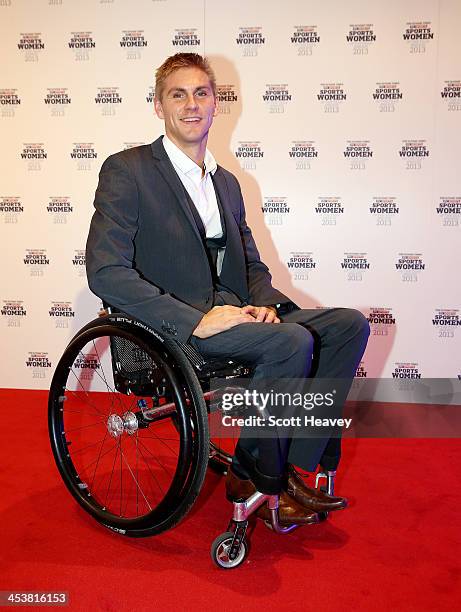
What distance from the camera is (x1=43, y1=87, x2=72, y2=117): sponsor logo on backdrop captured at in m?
3.90

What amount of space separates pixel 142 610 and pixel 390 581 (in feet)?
2.28

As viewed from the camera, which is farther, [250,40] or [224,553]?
[250,40]

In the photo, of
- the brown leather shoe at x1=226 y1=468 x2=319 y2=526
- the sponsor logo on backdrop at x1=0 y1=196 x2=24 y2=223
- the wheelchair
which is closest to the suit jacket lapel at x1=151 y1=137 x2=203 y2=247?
the wheelchair

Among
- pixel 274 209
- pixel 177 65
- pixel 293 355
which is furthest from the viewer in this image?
pixel 274 209

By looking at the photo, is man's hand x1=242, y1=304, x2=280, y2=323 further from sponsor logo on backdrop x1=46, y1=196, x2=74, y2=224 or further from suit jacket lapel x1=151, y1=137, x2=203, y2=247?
sponsor logo on backdrop x1=46, y1=196, x2=74, y2=224

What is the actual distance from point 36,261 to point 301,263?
172 centimetres

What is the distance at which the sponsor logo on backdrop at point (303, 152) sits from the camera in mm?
3869

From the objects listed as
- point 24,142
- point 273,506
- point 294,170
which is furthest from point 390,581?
point 24,142

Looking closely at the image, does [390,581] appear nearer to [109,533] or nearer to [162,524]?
[162,524]

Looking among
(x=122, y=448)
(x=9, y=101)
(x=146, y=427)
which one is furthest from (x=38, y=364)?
(x=146, y=427)

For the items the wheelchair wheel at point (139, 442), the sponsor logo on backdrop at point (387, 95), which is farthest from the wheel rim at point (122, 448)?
the sponsor logo on backdrop at point (387, 95)

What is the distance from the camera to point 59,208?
3.97 metres

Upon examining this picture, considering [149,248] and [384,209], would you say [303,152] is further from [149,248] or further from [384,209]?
[149,248]

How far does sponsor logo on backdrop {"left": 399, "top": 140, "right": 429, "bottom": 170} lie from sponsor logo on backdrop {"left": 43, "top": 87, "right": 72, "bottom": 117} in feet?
6.93
